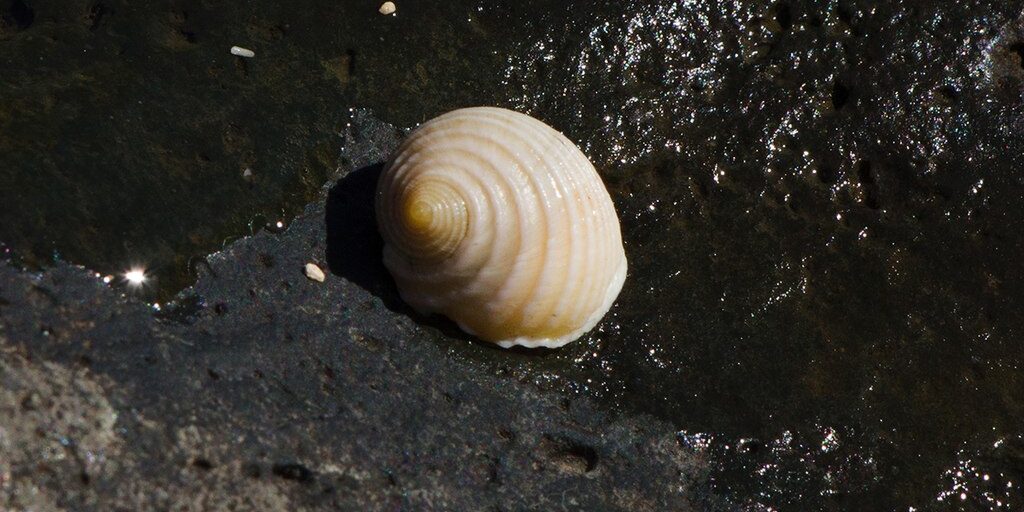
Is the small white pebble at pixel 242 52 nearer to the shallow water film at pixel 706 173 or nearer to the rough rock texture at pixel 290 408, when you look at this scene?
the shallow water film at pixel 706 173

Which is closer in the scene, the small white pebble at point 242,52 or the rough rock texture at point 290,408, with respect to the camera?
the rough rock texture at point 290,408

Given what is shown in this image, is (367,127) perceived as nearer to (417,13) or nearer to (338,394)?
(417,13)

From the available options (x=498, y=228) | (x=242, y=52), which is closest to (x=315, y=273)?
(x=498, y=228)

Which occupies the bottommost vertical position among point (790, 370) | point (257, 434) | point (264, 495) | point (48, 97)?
point (264, 495)

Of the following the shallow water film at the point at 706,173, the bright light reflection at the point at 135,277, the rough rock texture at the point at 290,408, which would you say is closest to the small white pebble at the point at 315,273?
the rough rock texture at the point at 290,408

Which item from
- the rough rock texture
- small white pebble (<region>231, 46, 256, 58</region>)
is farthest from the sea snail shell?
small white pebble (<region>231, 46, 256, 58</region>)

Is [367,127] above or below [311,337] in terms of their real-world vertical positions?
above

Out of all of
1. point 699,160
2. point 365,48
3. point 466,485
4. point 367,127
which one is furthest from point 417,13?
point 466,485
